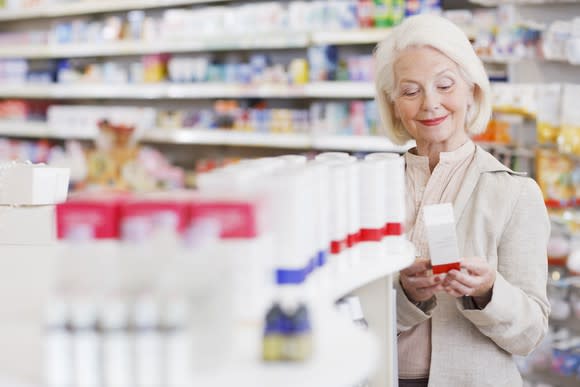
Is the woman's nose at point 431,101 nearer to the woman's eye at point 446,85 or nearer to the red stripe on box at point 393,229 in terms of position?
the woman's eye at point 446,85

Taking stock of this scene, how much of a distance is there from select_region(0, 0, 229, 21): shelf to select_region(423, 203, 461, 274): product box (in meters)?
5.22

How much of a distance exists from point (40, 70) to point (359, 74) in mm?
3896

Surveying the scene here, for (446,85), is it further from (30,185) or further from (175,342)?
(175,342)

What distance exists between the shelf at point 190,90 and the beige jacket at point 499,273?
3.23 metres

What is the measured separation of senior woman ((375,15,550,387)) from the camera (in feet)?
7.75

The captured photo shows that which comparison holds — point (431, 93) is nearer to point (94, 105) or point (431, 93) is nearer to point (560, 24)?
point (560, 24)

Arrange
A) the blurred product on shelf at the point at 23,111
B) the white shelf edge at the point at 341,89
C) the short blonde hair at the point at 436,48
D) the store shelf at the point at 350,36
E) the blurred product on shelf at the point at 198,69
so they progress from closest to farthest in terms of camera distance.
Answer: the short blonde hair at the point at 436,48, the store shelf at the point at 350,36, the white shelf edge at the point at 341,89, the blurred product on shelf at the point at 198,69, the blurred product on shelf at the point at 23,111

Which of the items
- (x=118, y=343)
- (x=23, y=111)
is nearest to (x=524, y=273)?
(x=118, y=343)

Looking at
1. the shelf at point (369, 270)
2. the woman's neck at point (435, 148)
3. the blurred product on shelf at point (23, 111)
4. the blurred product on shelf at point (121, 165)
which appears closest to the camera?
the shelf at point (369, 270)

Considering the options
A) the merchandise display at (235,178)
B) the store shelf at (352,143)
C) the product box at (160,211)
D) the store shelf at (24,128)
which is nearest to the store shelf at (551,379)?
the merchandise display at (235,178)

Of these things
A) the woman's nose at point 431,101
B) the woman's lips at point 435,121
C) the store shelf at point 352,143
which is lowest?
the store shelf at point 352,143

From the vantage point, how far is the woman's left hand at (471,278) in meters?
2.19

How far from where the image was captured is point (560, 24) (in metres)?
4.33

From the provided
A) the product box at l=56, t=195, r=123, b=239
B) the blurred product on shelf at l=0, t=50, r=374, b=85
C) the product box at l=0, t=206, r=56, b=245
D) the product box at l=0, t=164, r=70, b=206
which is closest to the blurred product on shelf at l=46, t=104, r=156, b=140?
the blurred product on shelf at l=0, t=50, r=374, b=85
